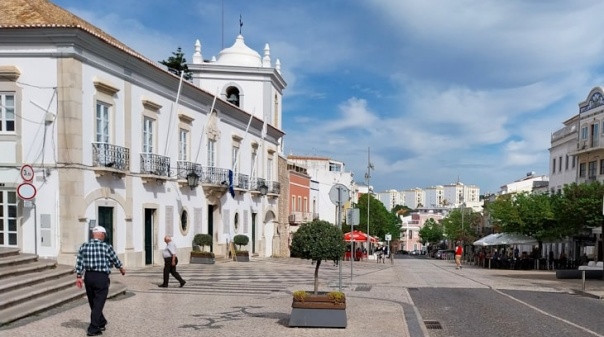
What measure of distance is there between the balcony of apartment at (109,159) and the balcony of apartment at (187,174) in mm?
5010

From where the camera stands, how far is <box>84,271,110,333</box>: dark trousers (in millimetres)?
8398

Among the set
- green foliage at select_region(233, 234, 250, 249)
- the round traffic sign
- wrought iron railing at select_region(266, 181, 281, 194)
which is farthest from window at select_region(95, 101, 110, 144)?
wrought iron railing at select_region(266, 181, 281, 194)

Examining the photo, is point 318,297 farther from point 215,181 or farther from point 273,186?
point 273,186

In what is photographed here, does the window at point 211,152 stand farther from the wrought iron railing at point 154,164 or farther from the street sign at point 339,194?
the street sign at point 339,194

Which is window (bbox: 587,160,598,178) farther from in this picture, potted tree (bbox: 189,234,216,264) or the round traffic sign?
the round traffic sign

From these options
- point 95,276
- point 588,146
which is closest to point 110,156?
point 95,276

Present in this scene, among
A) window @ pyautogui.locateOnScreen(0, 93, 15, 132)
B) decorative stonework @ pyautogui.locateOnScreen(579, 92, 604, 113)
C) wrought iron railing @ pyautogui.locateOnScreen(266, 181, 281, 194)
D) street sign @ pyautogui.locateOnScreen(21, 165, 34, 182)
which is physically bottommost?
wrought iron railing @ pyautogui.locateOnScreen(266, 181, 281, 194)

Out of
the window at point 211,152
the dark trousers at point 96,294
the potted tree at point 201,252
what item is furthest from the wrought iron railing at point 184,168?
the dark trousers at point 96,294

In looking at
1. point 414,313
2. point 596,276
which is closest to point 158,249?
point 414,313

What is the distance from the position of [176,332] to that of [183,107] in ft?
65.5

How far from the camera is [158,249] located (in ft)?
80.5

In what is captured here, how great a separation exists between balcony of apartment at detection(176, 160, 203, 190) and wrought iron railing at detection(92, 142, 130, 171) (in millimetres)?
4846

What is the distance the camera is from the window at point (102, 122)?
20250 mm

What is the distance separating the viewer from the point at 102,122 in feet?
67.5
